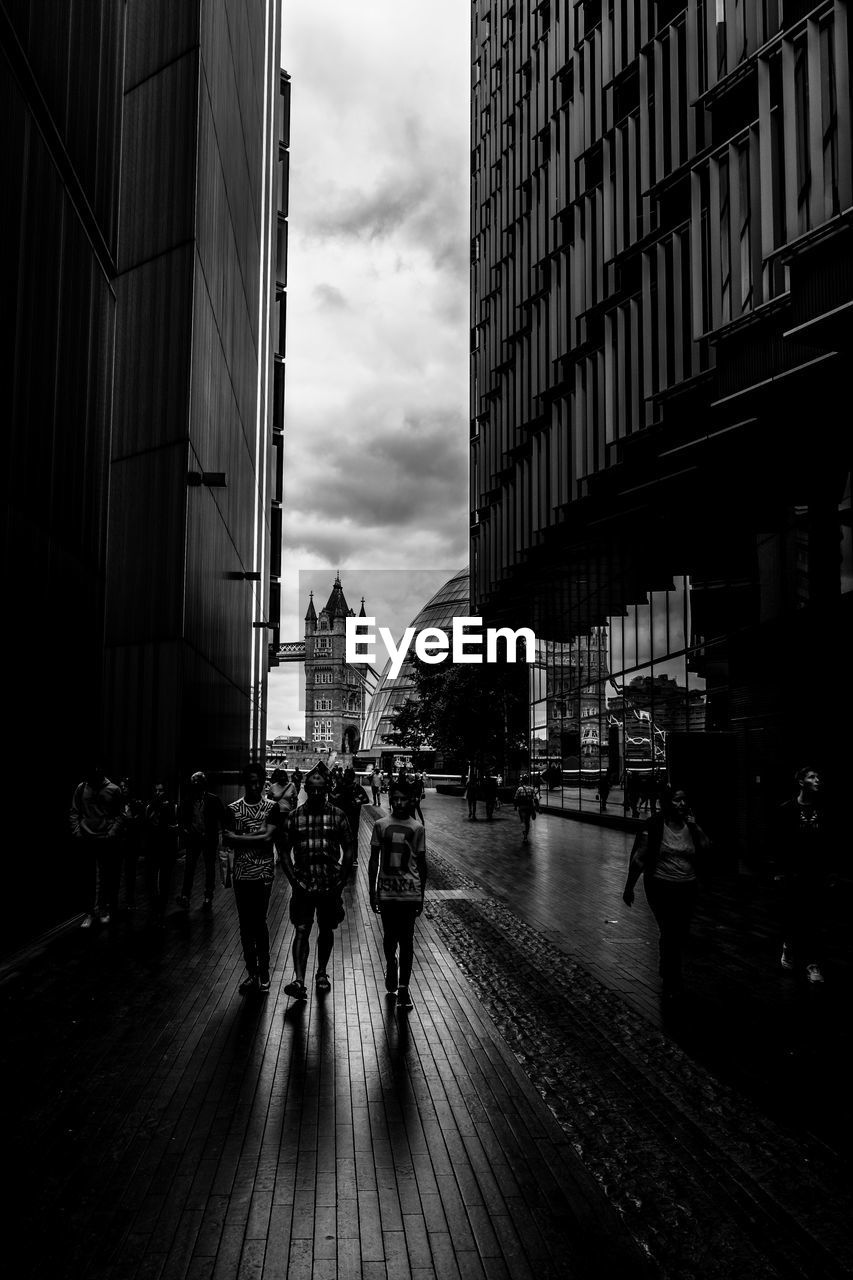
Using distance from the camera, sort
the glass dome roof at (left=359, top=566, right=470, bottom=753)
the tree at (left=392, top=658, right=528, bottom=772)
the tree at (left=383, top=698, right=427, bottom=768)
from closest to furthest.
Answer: the tree at (left=392, top=658, right=528, bottom=772) < the tree at (left=383, top=698, right=427, bottom=768) < the glass dome roof at (left=359, top=566, right=470, bottom=753)

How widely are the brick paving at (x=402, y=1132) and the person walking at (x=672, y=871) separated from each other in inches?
18.7

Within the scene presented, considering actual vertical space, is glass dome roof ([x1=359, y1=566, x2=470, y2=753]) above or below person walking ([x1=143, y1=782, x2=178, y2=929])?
above

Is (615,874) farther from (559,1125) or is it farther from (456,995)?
(559,1125)

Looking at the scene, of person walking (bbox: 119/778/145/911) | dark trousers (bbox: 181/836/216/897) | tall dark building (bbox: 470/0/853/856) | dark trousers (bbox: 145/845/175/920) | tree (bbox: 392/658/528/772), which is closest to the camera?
dark trousers (bbox: 145/845/175/920)

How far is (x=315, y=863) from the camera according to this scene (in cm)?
886

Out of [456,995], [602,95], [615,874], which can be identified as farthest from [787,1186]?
[602,95]

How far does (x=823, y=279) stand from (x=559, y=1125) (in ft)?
42.7

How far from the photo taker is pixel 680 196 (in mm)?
23391

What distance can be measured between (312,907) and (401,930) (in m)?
0.86

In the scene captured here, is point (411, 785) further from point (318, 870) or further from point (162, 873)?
point (162, 873)

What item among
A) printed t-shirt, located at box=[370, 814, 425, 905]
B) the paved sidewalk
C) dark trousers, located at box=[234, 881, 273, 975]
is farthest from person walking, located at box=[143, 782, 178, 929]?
printed t-shirt, located at box=[370, 814, 425, 905]

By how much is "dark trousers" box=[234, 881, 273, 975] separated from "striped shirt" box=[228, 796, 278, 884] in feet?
0.27

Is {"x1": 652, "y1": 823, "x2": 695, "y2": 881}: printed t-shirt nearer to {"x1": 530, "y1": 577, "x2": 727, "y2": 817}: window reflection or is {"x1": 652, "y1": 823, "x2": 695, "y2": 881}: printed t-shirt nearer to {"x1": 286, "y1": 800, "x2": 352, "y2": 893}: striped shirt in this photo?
{"x1": 286, "y1": 800, "x2": 352, "y2": 893}: striped shirt

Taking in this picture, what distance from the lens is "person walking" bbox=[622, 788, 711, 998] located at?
855 cm
